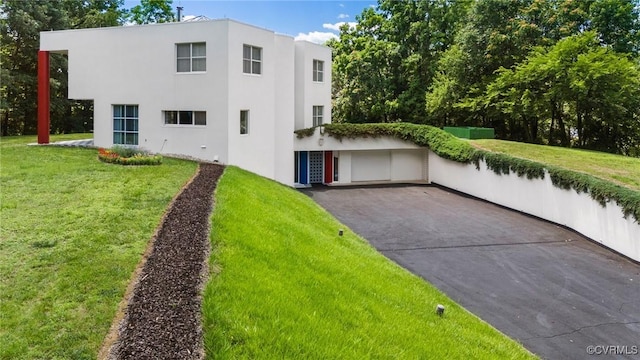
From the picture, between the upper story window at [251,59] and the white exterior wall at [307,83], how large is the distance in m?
5.43

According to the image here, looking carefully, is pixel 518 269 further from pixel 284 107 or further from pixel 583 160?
pixel 284 107

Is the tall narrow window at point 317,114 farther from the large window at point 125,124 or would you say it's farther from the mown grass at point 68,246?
the mown grass at point 68,246

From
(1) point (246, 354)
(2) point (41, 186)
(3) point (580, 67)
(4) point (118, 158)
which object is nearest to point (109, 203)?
(2) point (41, 186)

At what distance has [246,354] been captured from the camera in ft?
15.6

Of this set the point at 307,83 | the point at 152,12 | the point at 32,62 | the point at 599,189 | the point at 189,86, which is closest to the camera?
the point at 599,189

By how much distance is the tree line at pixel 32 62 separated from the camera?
1125 inches

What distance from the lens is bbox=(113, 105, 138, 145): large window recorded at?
20.1 meters

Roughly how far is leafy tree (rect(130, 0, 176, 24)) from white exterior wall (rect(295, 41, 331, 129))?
21.0m

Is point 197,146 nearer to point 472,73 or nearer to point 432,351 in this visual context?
point 432,351

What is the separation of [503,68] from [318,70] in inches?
468

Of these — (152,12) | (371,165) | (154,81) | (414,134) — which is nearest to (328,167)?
(371,165)

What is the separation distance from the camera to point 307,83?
2592 centimetres

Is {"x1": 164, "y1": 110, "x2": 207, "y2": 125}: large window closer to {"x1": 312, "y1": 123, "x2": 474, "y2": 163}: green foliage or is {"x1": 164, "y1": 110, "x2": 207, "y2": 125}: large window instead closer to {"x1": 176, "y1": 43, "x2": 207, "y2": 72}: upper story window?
{"x1": 176, "y1": 43, "x2": 207, "y2": 72}: upper story window

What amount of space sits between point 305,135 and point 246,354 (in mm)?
21505
